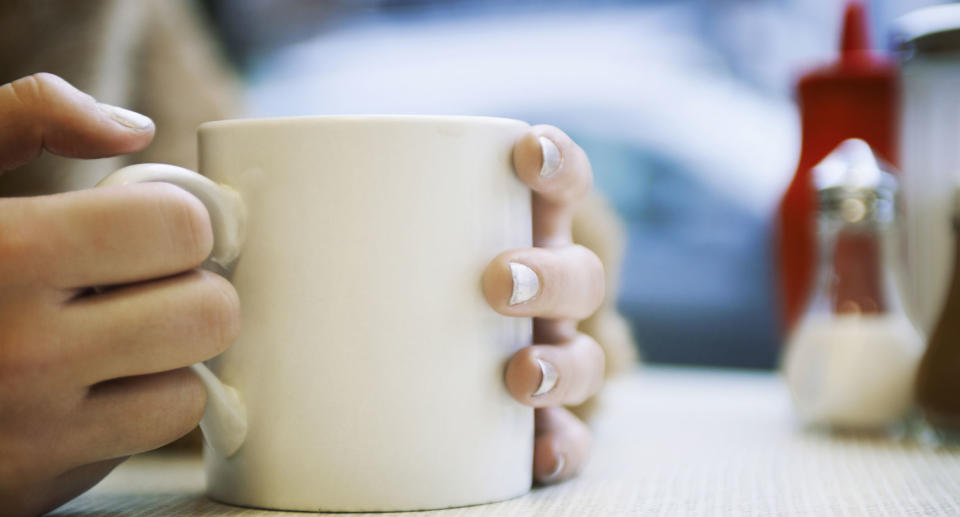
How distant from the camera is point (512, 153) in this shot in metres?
0.33

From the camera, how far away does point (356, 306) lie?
30 cm

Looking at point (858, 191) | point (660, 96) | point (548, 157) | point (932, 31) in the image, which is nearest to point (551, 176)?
point (548, 157)

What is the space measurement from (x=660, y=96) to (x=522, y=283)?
831 millimetres

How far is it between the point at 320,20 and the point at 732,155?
24.2 inches

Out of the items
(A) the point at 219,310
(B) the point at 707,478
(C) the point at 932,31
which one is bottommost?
(B) the point at 707,478

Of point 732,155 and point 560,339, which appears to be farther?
point 732,155

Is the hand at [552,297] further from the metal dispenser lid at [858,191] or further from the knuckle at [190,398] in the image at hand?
the metal dispenser lid at [858,191]

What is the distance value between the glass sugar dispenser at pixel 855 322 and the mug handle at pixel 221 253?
15.7 inches

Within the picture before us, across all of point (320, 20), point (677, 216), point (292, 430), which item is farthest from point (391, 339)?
point (320, 20)

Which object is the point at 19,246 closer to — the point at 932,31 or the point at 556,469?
the point at 556,469

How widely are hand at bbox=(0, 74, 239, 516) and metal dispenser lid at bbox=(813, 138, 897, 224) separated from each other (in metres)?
0.41

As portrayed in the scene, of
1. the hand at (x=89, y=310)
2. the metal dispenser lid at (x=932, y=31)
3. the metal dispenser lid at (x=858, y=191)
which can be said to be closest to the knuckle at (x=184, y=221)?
→ the hand at (x=89, y=310)

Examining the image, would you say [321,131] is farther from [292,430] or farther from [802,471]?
[802,471]

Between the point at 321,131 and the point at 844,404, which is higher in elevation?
the point at 321,131
